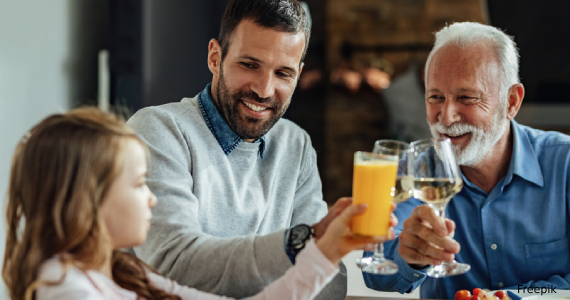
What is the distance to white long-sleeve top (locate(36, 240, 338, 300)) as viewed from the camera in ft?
2.50

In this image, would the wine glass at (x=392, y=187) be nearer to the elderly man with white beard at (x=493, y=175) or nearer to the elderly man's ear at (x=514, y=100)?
the elderly man with white beard at (x=493, y=175)

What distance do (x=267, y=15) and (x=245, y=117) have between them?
27cm

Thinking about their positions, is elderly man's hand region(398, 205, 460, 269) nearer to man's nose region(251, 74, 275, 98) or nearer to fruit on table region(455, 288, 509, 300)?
fruit on table region(455, 288, 509, 300)

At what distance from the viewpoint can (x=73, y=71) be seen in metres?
2.73

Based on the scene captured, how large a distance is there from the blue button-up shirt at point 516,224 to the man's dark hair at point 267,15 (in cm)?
65

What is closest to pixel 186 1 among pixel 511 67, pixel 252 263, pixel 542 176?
pixel 511 67

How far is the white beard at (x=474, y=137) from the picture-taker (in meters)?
1.62

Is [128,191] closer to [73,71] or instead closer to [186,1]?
[73,71]

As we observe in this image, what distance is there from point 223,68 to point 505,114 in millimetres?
904

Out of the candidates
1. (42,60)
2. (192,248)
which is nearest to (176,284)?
(192,248)

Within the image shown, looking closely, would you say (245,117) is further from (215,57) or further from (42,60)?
(42,60)

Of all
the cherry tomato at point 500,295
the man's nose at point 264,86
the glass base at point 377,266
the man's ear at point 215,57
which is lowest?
the cherry tomato at point 500,295

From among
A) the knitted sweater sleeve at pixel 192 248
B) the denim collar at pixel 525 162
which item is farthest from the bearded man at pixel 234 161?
the denim collar at pixel 525 162

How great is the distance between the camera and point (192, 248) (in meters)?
1.06
